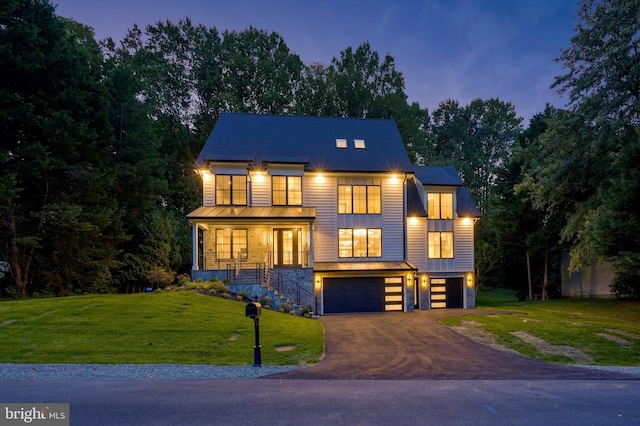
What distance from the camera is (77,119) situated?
78.6 feet

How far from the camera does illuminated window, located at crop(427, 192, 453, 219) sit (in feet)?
80.4

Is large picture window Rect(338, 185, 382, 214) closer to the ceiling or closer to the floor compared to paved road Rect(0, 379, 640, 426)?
closer to the ceiling

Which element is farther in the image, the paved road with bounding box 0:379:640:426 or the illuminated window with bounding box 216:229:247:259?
the illuminated window with bounding box 216:229:247:259

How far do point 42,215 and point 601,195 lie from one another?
29315mm

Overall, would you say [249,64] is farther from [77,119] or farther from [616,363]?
[616,363]

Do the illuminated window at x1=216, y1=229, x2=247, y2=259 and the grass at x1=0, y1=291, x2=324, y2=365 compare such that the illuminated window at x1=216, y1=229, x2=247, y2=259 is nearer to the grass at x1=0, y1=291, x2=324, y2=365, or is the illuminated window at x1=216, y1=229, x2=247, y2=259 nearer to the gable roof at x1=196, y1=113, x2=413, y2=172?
the gable roof at x1=196, y1=113, x2=413, y2=172

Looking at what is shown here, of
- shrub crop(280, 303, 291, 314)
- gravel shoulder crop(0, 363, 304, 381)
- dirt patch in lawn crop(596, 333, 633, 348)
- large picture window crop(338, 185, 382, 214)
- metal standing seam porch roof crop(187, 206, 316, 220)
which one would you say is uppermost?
large picture window crop(338, 185, 382, 214)

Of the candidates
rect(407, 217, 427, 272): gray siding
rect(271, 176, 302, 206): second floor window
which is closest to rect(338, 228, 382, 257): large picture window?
rect(407, 217, 427, 272): gray siding

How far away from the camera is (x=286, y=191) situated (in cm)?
2311

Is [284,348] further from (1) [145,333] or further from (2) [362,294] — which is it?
(2) [362,294]

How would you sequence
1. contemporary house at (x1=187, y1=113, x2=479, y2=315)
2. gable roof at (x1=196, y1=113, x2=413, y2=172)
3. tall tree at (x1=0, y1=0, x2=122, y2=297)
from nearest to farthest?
1. tall tree at (x1=0, y1=0, x2=122, y2=297)
2. contemporary house at (x1=187, y1=113, x2=479, y2=315)
3. gable roof at (x1=196, y1=113, x2=413, y2=172)

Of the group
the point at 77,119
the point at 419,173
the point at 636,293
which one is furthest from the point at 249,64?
the point at 636,293

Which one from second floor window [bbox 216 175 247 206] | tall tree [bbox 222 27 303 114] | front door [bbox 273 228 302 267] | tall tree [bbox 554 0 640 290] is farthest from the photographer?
tall tree [bbox 222 27 303 114]

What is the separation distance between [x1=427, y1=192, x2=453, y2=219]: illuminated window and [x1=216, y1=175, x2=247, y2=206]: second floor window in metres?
11.5
